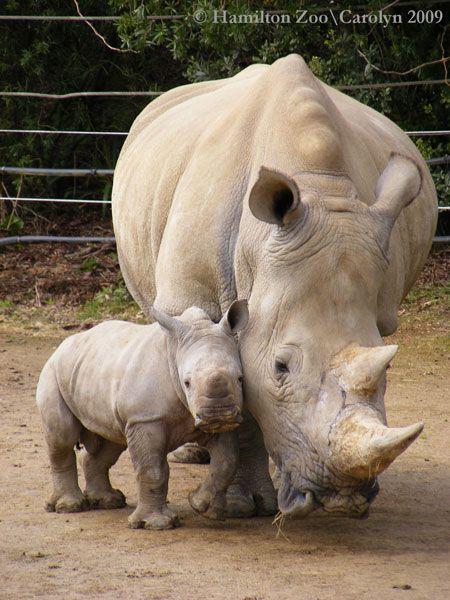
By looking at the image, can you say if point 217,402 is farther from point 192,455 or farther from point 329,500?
point 192,455

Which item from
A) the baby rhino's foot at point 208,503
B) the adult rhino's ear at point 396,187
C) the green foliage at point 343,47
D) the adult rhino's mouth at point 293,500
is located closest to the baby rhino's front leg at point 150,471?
the baby rhino's foot at point 208,503

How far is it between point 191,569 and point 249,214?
1.51 m

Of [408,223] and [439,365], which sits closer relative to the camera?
[408,223]

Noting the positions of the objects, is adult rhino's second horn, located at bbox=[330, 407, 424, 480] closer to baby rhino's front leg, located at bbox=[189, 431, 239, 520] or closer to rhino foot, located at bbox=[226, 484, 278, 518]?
baby rhino's front leg, located at bbox=[189, 431, 239, 520]

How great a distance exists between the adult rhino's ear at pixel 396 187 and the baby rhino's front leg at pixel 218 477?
1146mm

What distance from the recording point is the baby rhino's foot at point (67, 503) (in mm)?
6062

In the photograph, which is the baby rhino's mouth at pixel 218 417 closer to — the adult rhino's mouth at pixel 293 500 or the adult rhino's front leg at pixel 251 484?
the adult rhino's mouth at pixel 293 500

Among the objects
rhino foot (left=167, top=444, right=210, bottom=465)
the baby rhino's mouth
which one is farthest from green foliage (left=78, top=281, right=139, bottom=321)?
the baby rhino's mouth

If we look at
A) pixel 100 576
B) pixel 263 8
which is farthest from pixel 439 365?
pixel 100 576

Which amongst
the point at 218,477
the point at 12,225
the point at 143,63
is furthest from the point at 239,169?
the point at 143,63

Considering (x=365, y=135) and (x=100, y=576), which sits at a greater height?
(x=365, y=135)

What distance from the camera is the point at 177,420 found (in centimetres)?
555

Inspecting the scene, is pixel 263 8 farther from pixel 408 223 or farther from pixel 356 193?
pixel 356 193

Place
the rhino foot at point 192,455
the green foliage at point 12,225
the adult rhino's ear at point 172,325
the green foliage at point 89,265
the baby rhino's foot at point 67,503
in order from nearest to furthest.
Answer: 1. the adult rhino's ear at point 172,325
2. the baby rhino's foot at point 67,503
3. the rhino foot at point 192,455
4. the green foliage at point 89,265
5. the green foliage at point 12,225
